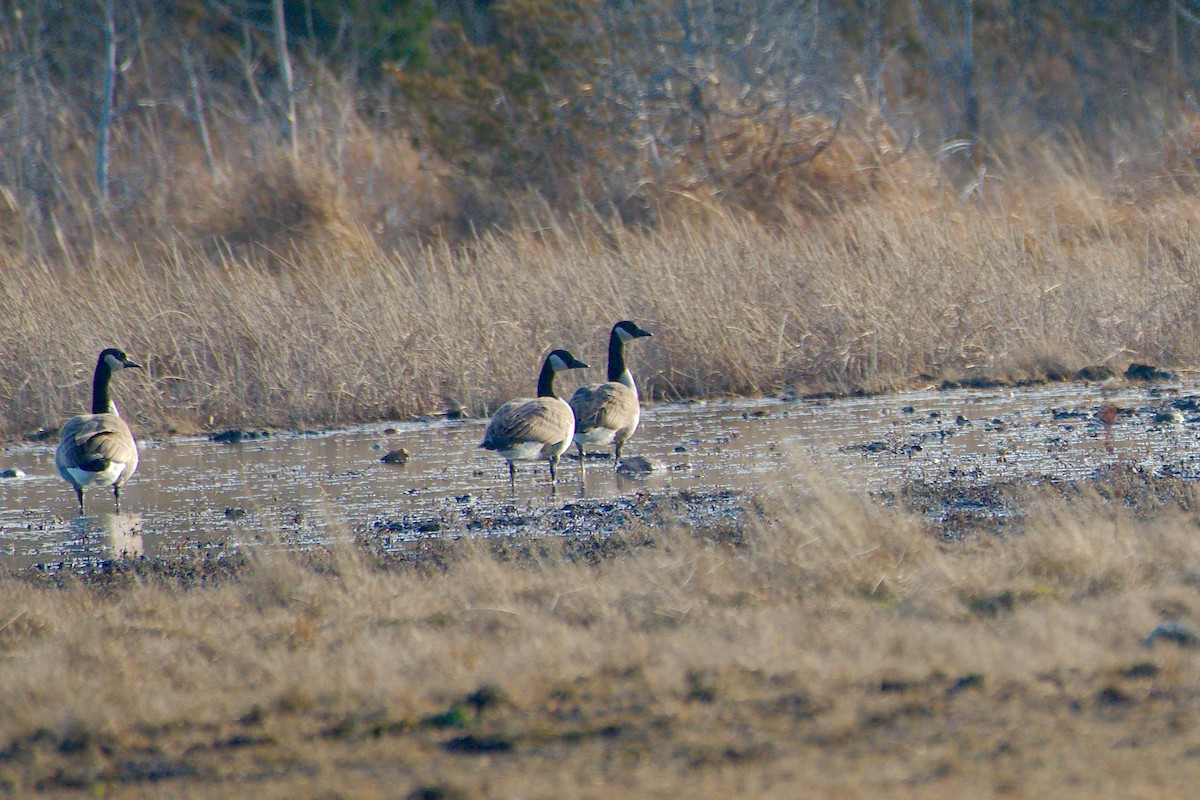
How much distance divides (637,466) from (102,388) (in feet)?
12.5

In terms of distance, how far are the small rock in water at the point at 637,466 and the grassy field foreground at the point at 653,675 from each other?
10.4 feet

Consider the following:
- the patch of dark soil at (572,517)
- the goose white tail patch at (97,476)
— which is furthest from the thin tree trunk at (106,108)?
the patch of dark soil at (572,517)

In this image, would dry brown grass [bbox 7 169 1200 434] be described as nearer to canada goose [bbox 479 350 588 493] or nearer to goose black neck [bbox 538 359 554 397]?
goose black neck [bbox 538 359 554 397]

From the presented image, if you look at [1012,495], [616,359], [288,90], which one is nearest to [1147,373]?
[616,359]

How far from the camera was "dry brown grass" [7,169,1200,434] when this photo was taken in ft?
40.9

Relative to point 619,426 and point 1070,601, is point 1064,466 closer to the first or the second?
point 619,426

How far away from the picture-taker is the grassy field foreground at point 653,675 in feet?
12.1

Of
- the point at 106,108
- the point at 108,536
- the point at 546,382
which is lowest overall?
the point at 108,536

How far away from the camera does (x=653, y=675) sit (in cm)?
439

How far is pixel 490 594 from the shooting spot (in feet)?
19.0

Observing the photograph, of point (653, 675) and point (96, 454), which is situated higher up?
point (96, 454)

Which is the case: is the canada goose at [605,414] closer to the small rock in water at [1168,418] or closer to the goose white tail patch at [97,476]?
the goose white tail patch at [97,476]

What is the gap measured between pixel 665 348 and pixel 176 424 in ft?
→ 13.4

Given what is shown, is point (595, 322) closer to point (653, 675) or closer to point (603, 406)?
point (603, 406)
